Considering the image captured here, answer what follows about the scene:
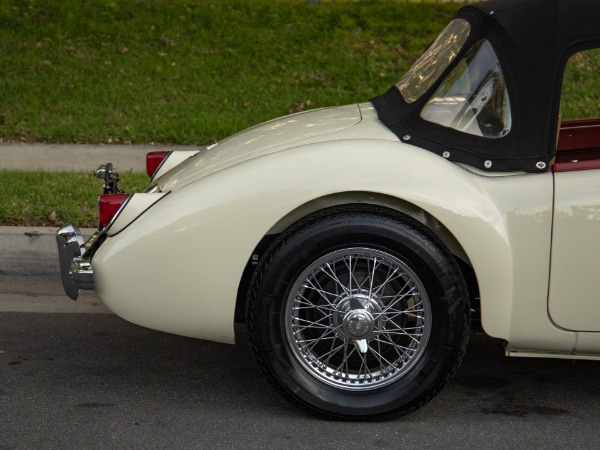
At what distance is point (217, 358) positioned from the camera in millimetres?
4703

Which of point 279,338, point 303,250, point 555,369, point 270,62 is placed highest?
point 270,62

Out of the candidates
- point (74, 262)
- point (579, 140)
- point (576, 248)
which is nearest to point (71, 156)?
point (74, 262)

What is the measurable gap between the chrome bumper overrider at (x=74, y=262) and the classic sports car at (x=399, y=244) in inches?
0.8

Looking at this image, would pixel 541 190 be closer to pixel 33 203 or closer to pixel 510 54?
pixel 510 54

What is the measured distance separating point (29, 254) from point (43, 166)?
6.35ft

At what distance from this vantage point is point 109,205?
14.2 feet

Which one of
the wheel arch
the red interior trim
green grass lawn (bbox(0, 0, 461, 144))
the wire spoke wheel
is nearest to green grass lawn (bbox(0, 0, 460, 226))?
green grass lawn (bbox(0, 0, 461, 144))

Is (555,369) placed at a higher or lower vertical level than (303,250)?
lower

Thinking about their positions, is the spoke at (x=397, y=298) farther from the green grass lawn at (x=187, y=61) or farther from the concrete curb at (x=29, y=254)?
the green grass lawn at (x=187, y=61)

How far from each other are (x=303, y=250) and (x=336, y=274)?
0.68 feet

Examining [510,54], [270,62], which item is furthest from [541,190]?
[270,62]

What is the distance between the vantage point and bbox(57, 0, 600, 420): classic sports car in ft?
12.5

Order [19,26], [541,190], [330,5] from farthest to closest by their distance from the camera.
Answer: [330,5] < [19,26] < [541,190]

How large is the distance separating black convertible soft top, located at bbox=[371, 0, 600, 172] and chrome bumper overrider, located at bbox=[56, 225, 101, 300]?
58.0 inches
